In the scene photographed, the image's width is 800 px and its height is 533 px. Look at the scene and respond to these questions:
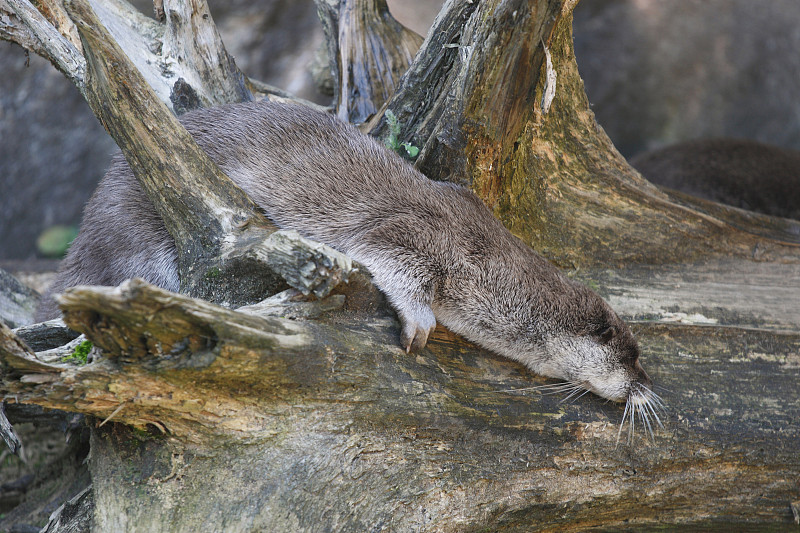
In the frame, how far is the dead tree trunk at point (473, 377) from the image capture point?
2.01 metres

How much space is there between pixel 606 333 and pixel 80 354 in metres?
2.03

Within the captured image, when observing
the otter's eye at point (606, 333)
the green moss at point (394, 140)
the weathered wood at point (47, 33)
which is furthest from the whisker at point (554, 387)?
the weathered wood at point (47, 33)

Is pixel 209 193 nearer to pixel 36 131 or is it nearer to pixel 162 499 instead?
pixel 162 499

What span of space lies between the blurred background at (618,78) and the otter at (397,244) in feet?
14.5

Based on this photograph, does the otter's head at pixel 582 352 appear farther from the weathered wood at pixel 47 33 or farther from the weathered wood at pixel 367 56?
the weathered wood at pixel 47 33

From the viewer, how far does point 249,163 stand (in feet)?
10.0

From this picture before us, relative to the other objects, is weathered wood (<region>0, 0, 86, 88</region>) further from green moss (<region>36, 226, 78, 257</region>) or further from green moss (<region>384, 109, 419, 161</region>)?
green moss (<region>36, 226, 78, 257</region>)

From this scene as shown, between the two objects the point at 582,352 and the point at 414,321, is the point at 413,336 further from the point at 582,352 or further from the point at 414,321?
the point at 582,352

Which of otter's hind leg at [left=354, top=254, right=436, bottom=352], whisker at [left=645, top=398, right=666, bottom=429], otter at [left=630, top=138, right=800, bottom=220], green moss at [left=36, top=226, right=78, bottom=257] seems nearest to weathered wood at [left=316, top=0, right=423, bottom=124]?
otter's hind leg at [left=354, top=254, right=436, bottom=352]

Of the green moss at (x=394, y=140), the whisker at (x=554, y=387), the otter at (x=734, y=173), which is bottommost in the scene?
the whisker at (x=554, y=387)

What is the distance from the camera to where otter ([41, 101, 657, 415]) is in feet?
9.20

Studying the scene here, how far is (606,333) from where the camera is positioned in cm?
283

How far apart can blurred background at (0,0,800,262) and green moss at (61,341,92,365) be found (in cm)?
563

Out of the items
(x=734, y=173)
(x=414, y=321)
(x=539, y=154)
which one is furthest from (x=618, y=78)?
(x=414, y=321)
